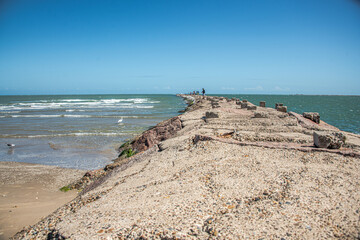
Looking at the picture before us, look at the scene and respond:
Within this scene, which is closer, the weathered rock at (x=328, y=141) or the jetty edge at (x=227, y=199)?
the jetty edge at (x=227, y=199)

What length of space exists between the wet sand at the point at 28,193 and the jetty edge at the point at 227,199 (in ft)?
4.05

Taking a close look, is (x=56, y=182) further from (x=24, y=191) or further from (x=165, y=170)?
(x=165, y=170)

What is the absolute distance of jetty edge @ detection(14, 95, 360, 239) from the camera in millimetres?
2543

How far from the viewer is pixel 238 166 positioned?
421 centimetres

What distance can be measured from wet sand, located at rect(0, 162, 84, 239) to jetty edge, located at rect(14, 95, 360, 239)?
1.23 m

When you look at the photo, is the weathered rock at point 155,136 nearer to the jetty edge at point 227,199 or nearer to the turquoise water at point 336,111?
the jetty edge at point 227,199

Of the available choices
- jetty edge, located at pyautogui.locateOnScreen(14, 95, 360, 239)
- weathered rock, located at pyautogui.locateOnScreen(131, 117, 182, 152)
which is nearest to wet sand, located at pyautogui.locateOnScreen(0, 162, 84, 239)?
jetty edge, located at pyautogui.locateOnScreen(14, 95, 360, 239)

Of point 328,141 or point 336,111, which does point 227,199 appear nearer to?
point 328,141

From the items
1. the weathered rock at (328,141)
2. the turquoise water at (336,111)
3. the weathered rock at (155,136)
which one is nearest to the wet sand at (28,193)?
the weathered rock at (155,136)

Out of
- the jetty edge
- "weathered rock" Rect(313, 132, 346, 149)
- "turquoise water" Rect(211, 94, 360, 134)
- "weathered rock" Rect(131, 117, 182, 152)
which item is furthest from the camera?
"turquoise water" Rect(211, 94, 360, 134)

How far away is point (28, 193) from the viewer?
5.99 m

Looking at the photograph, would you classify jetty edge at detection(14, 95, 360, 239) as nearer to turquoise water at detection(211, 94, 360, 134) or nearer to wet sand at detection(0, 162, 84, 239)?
wet sand at detection(0, 162, 84, 239)

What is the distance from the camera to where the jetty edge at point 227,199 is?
8.34 ft

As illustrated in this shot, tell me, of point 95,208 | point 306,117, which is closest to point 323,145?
point 95,208
